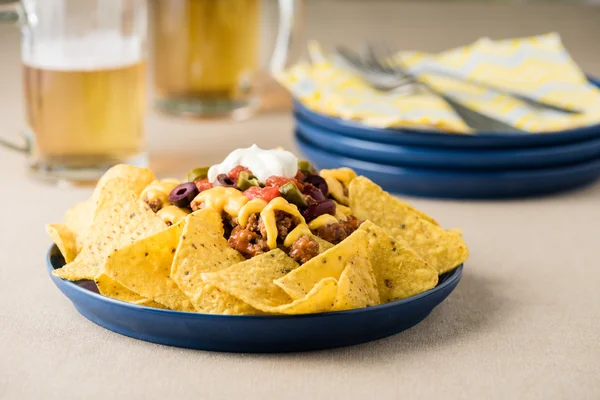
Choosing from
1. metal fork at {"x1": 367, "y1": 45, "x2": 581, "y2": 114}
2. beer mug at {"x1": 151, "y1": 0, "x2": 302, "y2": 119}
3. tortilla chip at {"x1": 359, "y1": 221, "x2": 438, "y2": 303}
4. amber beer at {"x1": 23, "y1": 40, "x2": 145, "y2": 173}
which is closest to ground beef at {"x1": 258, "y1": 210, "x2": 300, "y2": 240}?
tortilla chip at {"x1": 359, "y1": 221, "x2": 438, "y2": 303}

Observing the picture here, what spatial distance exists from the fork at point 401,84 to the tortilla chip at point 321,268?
102cm

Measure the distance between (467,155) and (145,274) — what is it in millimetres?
1104

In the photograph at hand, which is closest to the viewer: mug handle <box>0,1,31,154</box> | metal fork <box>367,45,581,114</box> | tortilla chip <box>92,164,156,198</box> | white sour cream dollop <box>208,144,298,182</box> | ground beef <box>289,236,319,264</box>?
ground beef <box>289,236,319,264</box>

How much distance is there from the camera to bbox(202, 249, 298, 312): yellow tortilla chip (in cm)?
142

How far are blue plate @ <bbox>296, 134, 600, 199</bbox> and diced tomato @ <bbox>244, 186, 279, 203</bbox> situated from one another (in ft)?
2.81

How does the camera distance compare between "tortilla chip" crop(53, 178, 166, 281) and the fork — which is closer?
"tortilla chip" crop(53, 178, 166, 281)

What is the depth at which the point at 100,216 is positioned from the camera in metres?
1.69

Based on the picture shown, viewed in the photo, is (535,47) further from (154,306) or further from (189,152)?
(154,306)

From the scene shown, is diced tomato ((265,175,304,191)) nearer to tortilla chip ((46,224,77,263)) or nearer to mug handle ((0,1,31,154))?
tortilla chip ((46,224,77,263))

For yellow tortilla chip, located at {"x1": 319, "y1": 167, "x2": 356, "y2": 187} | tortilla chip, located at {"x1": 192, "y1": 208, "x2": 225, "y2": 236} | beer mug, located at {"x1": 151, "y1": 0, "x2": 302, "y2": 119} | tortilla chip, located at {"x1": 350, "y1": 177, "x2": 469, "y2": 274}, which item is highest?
tortilla chip, located at {"x1": 192, "y1": 208, "x2": 225, "y2": 236}

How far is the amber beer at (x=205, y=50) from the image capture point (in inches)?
118

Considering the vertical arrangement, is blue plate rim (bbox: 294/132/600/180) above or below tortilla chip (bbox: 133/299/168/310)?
below

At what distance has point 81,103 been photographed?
7.84 ft

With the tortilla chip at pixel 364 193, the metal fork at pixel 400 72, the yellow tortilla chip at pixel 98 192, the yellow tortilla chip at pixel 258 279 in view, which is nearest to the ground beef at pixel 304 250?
the yellow tortilla chip at pixel 258 279
